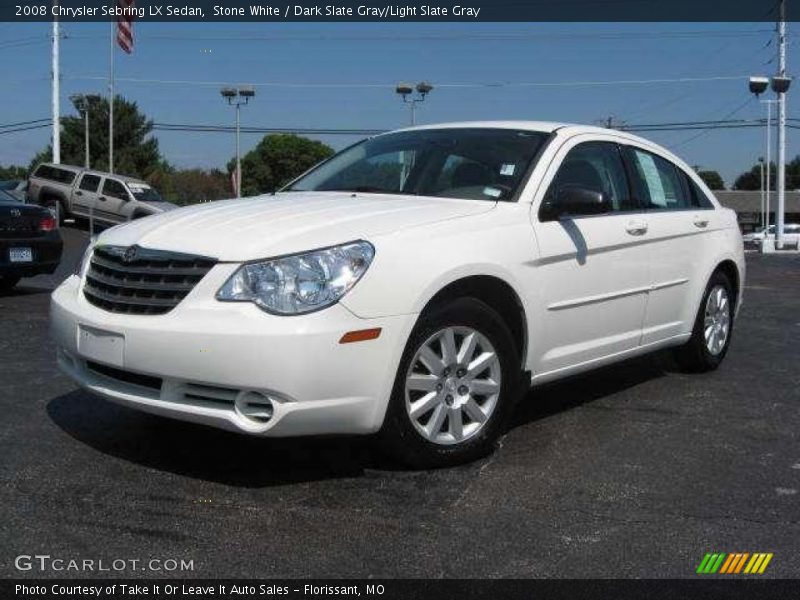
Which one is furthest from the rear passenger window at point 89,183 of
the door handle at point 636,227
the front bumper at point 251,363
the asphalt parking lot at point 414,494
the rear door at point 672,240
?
the front bumper at point 251,363

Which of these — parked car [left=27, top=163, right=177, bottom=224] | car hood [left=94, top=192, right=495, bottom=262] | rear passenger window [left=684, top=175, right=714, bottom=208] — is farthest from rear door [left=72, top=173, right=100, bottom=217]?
car hood [left=94, top=192, right=495, bottom=262]

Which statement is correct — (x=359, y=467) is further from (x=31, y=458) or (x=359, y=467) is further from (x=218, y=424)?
(x=31, y=458)

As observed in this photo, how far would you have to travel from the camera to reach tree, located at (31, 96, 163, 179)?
6669 centimetres

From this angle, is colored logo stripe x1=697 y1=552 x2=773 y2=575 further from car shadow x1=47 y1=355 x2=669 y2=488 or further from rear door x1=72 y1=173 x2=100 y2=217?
rear door x1=72 y1=173 x2=100 y2=217

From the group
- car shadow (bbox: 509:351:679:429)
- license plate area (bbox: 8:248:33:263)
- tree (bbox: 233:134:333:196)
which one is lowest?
car shadow (bbox: 509:351:679:429)

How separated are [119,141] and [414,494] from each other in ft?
224

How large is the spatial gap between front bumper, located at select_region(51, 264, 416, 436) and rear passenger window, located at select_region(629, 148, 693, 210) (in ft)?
7.65

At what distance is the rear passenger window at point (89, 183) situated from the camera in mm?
25297

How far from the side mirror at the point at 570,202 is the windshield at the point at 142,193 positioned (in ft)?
73.6

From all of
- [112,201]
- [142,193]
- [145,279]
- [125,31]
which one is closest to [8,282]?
[145,279]

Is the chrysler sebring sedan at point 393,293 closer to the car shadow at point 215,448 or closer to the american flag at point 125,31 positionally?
the car shadow at point 215,448

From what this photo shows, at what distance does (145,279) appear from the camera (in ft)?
11.9

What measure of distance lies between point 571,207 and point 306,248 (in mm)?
1529

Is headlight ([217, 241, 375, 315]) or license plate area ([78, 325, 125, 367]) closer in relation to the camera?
headlight ([217, 241, 375, 315])
